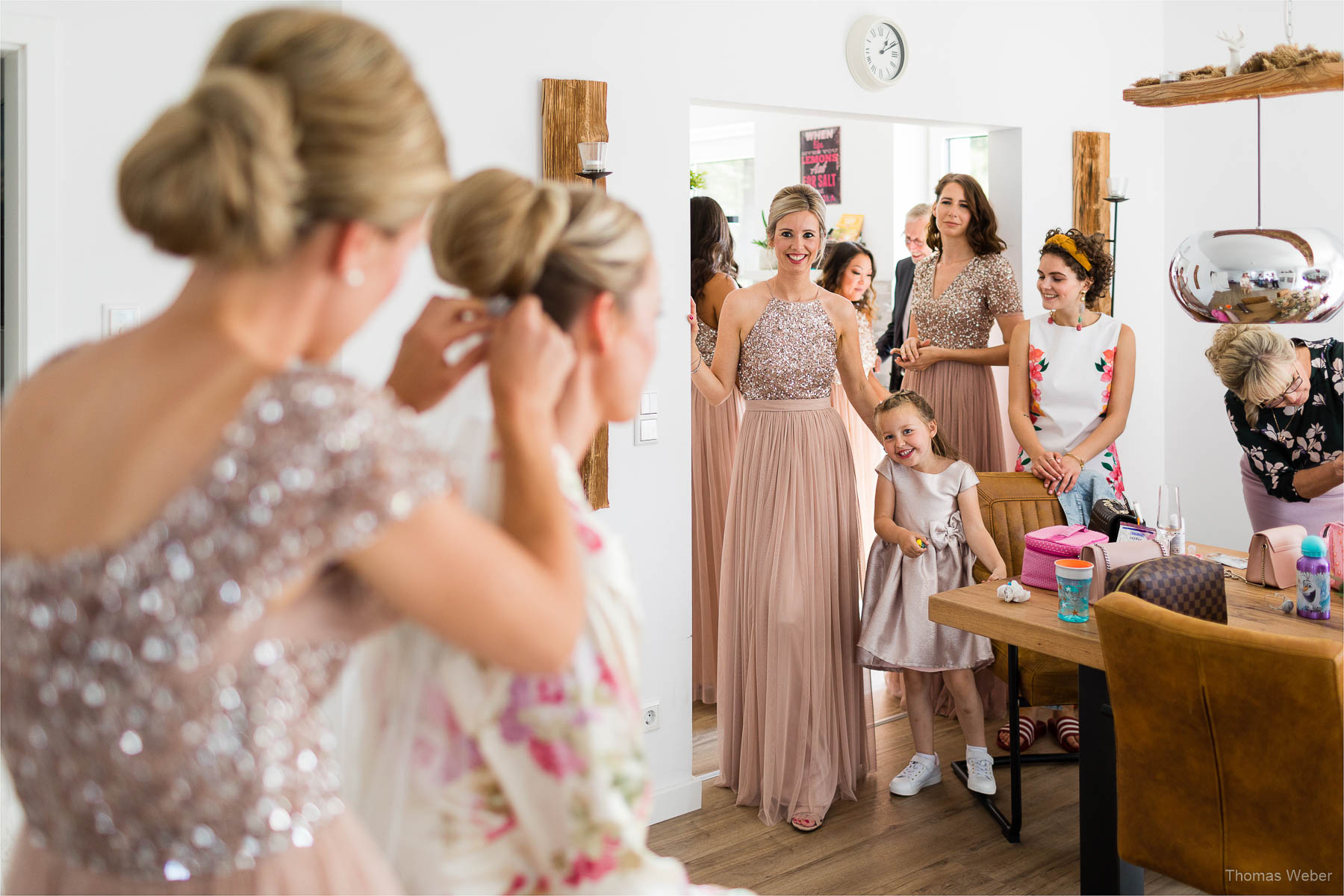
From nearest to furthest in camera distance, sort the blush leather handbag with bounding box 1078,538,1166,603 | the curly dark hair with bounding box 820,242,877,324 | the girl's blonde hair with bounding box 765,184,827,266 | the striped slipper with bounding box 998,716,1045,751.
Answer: the blush leather handbag with bounding box 1078,538,1166,603 < the girl's blonde hair with bounding box 765,184,827,266 < the striped slipper with bounding box 998,716,1045,751 < the curly dark hair with bounding box 820,242,877,324

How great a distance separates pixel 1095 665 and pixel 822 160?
5615mm

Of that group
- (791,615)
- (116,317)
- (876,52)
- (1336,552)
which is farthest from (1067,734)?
(116,317)

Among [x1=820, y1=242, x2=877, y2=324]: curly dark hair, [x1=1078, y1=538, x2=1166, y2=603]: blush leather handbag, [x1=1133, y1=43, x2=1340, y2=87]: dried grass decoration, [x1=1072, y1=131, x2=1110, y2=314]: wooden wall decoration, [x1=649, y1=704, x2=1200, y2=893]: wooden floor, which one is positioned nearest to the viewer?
[x1=1133, y1=43, x2=1340, y2=87]: dried grass decoration

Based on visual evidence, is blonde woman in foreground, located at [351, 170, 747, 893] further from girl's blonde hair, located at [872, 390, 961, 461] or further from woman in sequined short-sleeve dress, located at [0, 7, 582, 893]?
girl's blonde hair, located at [872, 390, 961, 461]

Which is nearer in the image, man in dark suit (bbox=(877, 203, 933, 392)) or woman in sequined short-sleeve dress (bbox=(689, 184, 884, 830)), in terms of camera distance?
woman in sequined short-sleeve dress (bbox=(689, 184, 884, 830))

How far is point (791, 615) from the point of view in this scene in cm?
333

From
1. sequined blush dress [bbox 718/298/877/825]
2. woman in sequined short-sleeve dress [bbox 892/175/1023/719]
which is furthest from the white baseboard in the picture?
woman in sequined short-sleeve dress [bbox 892/175/1023/719]

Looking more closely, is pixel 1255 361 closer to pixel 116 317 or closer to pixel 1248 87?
pixel 1248 87

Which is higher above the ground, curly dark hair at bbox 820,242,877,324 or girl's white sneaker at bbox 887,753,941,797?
curly dark hair at bbox 820,242,877,324

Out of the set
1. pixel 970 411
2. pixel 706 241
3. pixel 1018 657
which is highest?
pixel 706 241

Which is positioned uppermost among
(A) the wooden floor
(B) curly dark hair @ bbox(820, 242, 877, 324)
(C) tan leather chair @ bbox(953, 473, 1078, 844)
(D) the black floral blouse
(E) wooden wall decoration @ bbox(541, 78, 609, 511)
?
(E) wooden wall decoration @ bbox(541, 78, 609, 511)

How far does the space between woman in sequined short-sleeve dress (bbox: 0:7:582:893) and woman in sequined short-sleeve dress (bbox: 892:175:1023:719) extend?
3434mm

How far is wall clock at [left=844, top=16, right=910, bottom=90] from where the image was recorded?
145 inches

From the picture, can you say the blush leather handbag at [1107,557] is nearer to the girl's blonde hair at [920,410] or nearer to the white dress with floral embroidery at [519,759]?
the girl's blonde hair at [920,410]
